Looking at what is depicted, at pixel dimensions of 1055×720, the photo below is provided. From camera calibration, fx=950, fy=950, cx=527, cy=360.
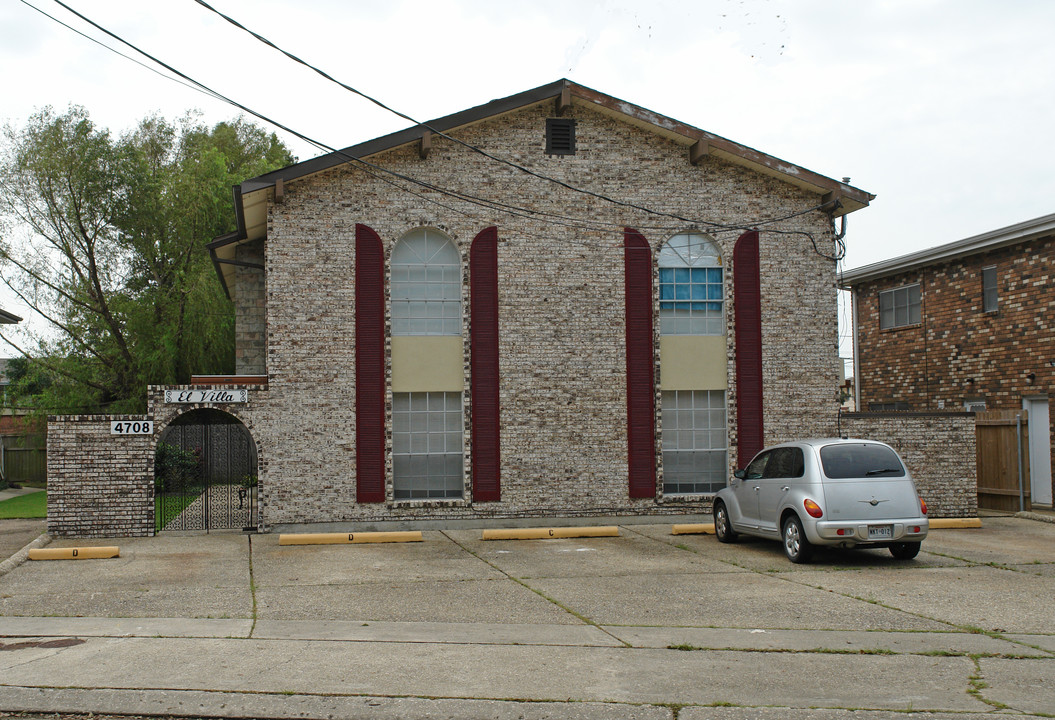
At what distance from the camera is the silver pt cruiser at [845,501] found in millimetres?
12125

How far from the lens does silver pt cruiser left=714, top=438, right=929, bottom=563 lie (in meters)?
12.1

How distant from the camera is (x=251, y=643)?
807cm

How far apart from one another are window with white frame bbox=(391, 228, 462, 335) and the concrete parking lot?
4793 millimetres

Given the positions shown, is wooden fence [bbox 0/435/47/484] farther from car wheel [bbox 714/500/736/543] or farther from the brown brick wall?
the brown brick wall

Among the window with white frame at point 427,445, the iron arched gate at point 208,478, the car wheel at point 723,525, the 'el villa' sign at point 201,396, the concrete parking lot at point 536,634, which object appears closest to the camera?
the concrete parking lot at point 536,634

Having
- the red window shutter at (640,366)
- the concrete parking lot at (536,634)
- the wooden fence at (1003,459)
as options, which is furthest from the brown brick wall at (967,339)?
the red window shutter at (640,366)

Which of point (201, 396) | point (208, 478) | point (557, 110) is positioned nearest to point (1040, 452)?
point (557, 110)

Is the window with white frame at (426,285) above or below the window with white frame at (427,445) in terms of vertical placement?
above

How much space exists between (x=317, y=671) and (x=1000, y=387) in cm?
1837

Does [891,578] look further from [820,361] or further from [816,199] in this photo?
[816,199]

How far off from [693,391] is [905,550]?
593cm

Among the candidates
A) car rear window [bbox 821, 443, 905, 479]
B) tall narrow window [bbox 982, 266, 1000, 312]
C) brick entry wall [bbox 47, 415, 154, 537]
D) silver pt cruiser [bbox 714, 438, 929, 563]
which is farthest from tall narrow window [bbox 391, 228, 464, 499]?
tall narrow window [bbox 982, 266, 1000, 312]

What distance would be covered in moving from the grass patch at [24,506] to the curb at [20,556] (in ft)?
24.0

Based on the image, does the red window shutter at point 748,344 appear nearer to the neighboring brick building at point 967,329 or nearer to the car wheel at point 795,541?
the car wheel at point 795,541
